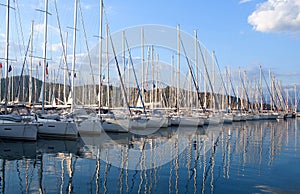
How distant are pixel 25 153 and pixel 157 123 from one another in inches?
914

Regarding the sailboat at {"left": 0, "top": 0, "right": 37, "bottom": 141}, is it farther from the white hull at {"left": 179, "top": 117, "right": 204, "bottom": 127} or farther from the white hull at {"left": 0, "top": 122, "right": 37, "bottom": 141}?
the white hull at {"left": 179, "top": 117, "right": 204, "bottom": 127}

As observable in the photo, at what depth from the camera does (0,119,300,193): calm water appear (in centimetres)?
1235

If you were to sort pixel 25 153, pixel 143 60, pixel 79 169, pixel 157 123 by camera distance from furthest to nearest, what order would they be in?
pixel 143 60
pixel 157 123
pixel 25 153
pixel 79 169

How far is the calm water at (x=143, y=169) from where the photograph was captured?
486 inches

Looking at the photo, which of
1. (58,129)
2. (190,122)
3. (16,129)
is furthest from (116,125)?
(190,122)

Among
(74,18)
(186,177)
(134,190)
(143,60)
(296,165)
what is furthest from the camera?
(143,60)

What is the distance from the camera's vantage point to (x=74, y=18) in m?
33.9

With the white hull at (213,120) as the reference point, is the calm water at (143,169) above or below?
below

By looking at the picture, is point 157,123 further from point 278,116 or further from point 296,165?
point 278,116

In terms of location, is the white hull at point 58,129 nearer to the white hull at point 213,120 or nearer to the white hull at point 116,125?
the white hull at point 116,125

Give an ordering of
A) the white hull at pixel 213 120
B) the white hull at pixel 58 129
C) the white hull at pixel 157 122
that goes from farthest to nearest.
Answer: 1. the white hull at pixel 213 120
2. the white hull at pixel 157 122
3. the white hull at pixel 58 129

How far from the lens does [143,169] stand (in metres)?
15.8

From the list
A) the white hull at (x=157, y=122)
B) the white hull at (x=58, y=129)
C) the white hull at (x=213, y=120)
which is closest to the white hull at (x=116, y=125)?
the white hull at (x=58, y=129)

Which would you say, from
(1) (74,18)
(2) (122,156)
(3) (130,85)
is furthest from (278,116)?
(2) (122,156)
